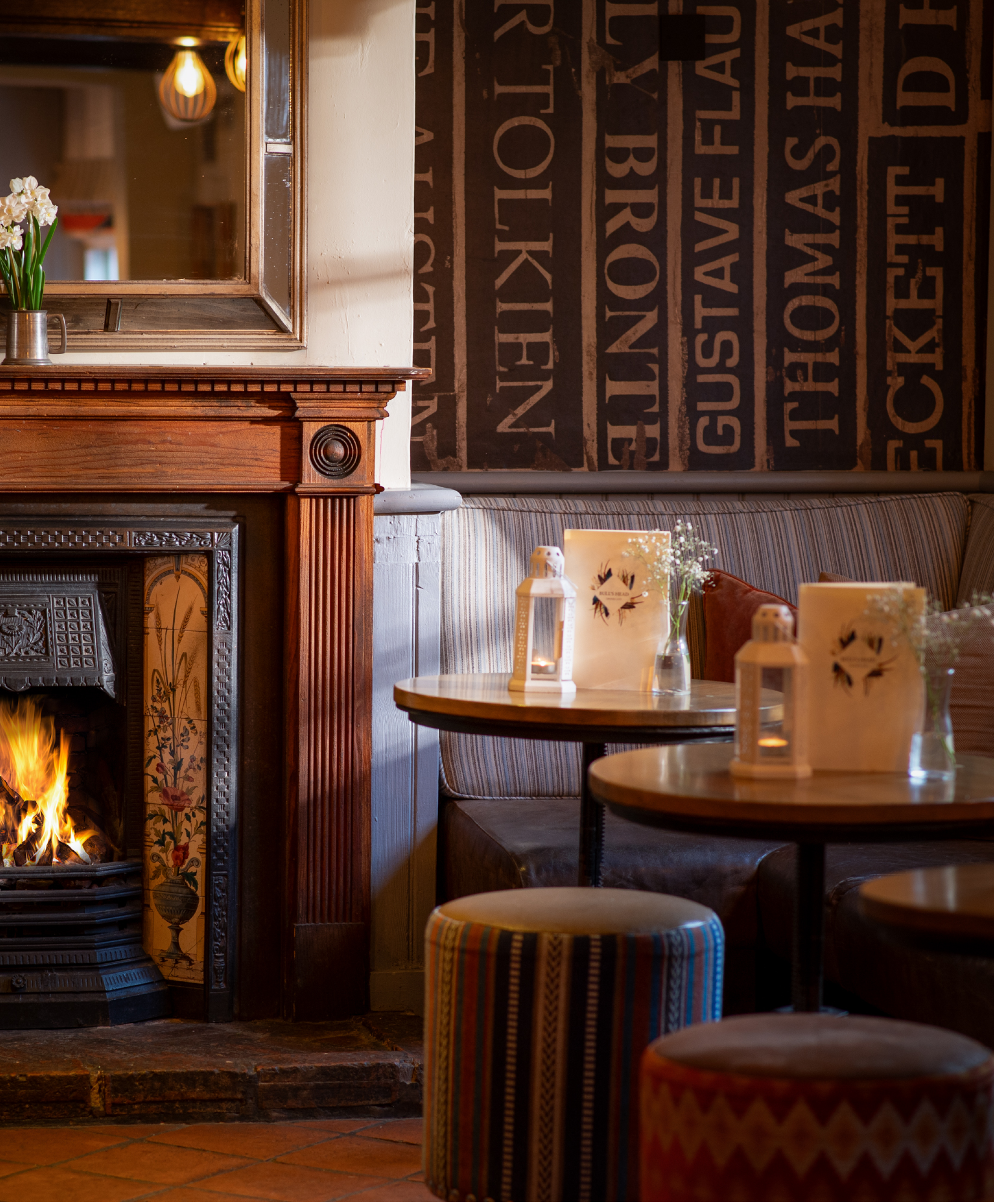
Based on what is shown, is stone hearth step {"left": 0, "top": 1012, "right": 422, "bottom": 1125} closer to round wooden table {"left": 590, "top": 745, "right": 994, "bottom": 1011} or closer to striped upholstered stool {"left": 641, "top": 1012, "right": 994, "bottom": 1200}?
round wooden table {"left": 590, "top": 745, "right": 994, "bottom": 1011}

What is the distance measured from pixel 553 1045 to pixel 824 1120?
0.57 metres

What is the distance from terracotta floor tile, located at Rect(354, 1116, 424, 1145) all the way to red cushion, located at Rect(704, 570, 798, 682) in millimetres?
1082

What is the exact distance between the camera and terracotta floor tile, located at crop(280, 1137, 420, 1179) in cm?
242

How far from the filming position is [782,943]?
2.63 metres

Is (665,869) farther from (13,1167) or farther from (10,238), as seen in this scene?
(10,238)

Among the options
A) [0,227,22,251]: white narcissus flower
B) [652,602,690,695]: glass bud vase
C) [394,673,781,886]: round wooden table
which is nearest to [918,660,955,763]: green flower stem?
[394,673,781,886]: round wooden table

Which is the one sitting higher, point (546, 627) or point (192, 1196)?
point (546, 627)

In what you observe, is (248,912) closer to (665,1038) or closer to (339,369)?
(339,369)

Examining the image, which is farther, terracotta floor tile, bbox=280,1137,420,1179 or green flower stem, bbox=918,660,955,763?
terracotta floor tile, bbox=280,1137,420,1179

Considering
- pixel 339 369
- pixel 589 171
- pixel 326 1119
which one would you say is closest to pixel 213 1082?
pixel 326 1119

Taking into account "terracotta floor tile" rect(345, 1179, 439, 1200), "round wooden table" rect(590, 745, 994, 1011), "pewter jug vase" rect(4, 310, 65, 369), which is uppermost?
"pewter jug vase" rect(4, 310, 65, 369)

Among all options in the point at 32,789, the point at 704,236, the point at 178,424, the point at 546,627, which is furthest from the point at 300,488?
the point at 704,236

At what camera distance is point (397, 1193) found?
232 cm

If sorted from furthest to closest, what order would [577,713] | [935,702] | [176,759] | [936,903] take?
[176,759] < [577,713] < [935,702] < [936,903]
